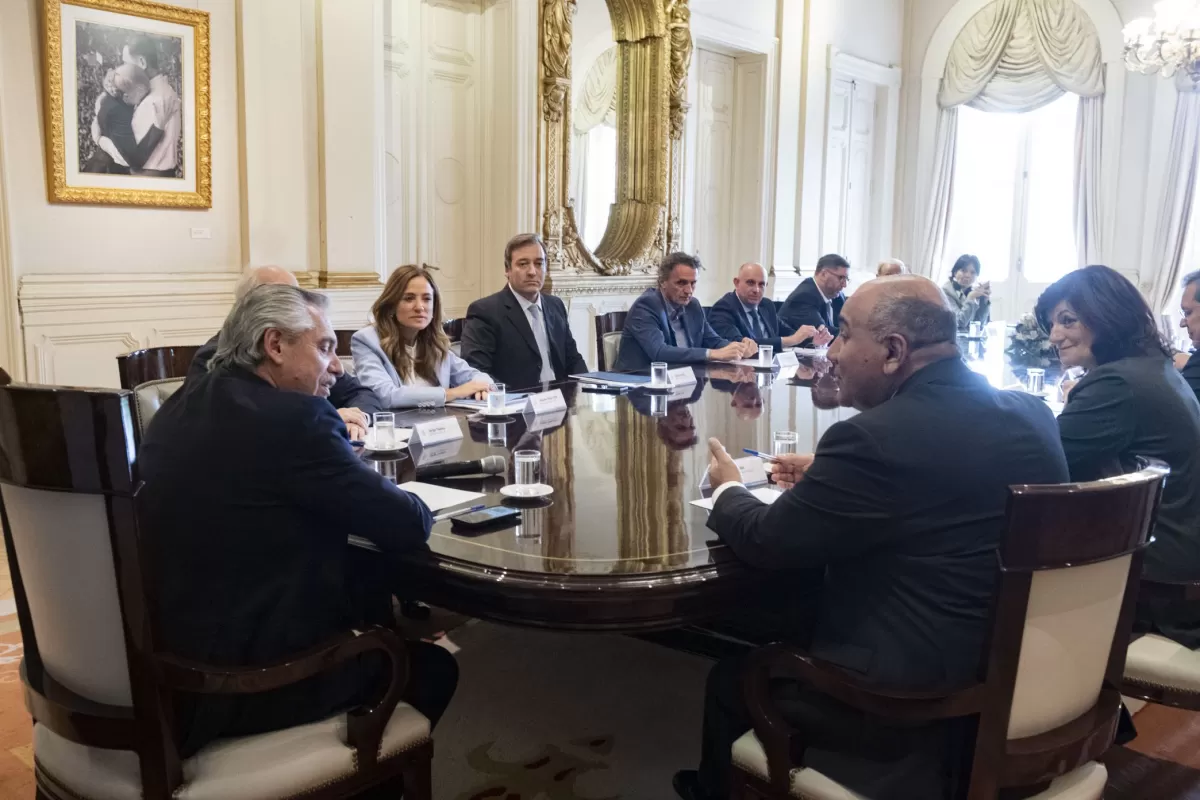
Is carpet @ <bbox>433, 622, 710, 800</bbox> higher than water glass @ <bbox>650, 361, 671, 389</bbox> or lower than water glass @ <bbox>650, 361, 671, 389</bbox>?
lower

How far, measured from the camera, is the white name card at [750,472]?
208 centimetres

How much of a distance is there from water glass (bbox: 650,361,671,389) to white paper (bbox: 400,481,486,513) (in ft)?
5.34

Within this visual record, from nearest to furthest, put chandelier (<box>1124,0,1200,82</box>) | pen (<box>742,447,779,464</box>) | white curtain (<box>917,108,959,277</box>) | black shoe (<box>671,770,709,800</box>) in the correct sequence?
black shoe (<box>671,770,709,800</box>) → pen (<box>742,447,779,464</box>) → chandelier (<box>1124,0,1200,82</box>) → white curtain (<box>917,108,959,277</box>)

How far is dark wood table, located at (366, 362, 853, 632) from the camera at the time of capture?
1.56 meters

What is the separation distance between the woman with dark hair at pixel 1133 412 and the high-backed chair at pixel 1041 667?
0.61m

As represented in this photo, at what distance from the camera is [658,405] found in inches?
130

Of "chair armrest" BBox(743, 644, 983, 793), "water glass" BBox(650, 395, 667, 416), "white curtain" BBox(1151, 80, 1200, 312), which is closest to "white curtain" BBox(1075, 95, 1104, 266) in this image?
"white curtain" BBox(1151, 80, 1200, 312)

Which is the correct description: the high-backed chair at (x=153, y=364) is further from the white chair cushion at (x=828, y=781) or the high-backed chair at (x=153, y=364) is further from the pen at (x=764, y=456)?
the white chair cushion at (x=828, y=781)

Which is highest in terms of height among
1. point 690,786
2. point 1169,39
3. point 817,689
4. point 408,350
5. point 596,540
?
point 1169,39

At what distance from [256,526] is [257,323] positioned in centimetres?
35

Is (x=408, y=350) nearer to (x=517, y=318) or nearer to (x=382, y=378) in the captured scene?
(x=382, y=378)

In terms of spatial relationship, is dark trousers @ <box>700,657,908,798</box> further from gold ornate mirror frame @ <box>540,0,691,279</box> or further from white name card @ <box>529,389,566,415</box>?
gold ornate mirror frame @ <box>540,0,691,279</box>

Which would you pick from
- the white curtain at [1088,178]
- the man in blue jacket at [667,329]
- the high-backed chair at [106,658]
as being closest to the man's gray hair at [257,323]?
the high-backed chair at [106,658]

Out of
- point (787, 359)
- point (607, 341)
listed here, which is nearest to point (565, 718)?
point (607, 341)
